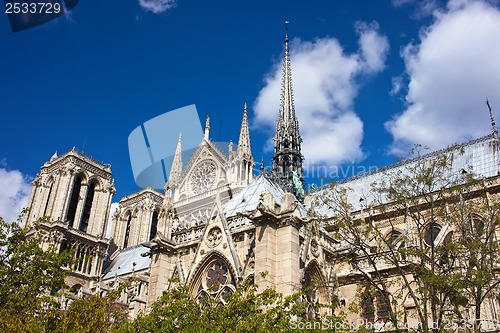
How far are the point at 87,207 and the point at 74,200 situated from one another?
1.89 metres

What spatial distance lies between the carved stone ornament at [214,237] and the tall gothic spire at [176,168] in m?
32.9

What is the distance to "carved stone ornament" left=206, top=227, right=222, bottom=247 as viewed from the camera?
16.9 m

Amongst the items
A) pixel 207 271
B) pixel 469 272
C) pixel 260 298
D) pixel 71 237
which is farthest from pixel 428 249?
pixel 71 237

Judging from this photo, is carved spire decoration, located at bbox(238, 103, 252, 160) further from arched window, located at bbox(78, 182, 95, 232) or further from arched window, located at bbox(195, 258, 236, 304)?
arched window, located at bbox(195, 258, 236, 304)

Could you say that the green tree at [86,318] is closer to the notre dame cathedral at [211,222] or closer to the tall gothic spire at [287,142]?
the notre dame cathedral at [211,222]

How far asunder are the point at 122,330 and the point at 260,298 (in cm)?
359

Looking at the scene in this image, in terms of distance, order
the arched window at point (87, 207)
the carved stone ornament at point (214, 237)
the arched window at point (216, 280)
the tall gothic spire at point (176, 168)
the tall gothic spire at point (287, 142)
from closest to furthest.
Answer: the arched window at point (216, 280) < the carved stone ornament at point (214, 237) < the tall gothic spire at point (287, 142) < the tall gothic spire at point (176, 168) < the arched window at point (87, 207)

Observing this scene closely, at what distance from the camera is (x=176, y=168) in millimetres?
53000

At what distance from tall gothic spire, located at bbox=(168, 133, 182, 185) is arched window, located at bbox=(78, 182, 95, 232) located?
10656mm

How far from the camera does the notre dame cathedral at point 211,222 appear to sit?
50.5 feet

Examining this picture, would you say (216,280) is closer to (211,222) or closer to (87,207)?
(211,222)

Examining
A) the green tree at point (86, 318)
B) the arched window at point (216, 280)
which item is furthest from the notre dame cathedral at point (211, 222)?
the green tree at point (86, 318)

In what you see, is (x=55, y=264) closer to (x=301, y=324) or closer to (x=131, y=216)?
(x=301, y=324)

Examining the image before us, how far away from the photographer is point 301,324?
42.1ft
